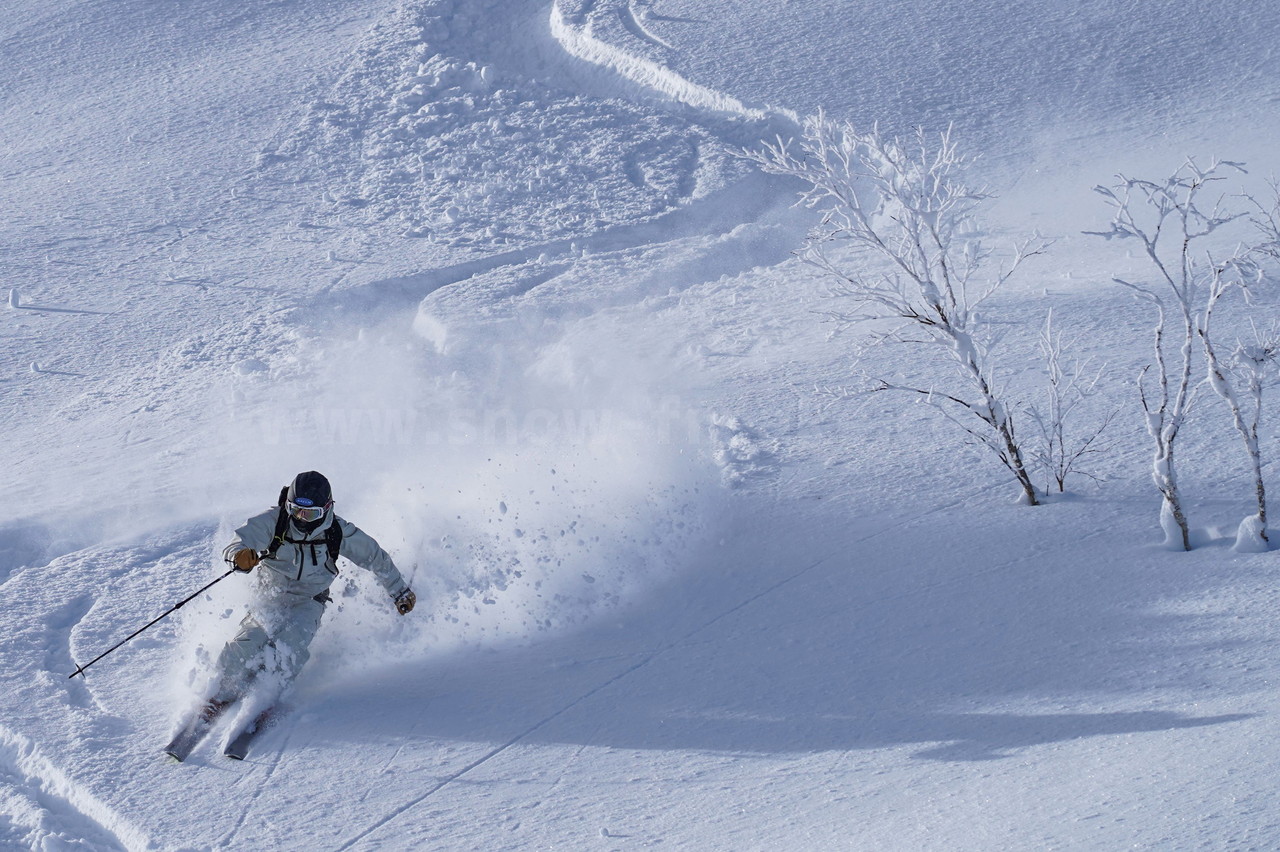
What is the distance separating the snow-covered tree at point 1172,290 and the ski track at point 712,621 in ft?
2.98

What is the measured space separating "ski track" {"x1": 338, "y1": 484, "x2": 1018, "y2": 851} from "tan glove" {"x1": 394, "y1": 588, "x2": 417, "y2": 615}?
3.75 feet

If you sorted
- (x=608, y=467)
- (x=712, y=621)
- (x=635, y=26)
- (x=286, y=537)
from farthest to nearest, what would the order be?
(x=635, y=26) → (x=608, y=467) → (x=712, y=621) → (x=286, y=537)

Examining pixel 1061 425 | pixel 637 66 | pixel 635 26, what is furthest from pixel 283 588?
pixel 635 26

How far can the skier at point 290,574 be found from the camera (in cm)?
608

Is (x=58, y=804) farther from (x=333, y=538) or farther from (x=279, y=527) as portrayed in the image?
(x=333, y=538)

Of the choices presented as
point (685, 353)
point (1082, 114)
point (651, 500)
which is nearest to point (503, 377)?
point (685, 353)

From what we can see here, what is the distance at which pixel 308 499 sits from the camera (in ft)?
20.3

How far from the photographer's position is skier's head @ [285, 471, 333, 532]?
20.3 ft

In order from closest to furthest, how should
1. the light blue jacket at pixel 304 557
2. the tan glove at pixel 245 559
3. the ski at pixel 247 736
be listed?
the ski at pixel 247 736 → the tan glove at pixel 245 559 → the light blue jacket at pixel 304 557

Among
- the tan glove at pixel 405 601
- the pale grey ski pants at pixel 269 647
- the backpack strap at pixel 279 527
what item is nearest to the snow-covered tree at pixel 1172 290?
the tan glove at pixel 405 601

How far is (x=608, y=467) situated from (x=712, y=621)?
1987mm

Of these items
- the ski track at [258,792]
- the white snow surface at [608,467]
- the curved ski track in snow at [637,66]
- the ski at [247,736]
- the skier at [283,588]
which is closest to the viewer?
the ski track at [258,792]

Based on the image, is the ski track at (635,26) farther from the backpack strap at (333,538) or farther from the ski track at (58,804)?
the ski track at (58,804)

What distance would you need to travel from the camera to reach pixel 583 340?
11.4 metres
